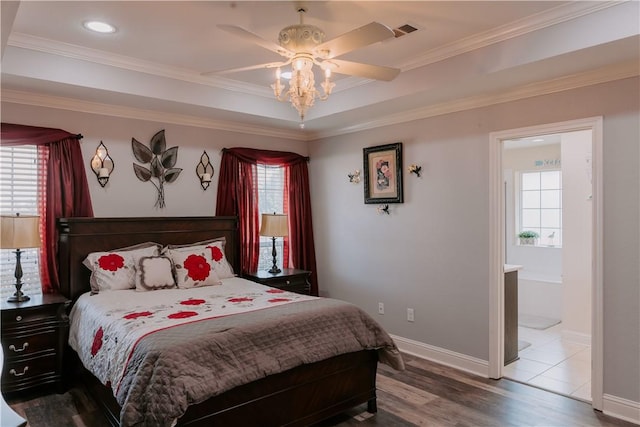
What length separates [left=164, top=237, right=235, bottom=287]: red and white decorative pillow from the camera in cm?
386

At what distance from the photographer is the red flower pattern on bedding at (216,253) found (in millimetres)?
4133

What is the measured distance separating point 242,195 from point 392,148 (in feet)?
5.77

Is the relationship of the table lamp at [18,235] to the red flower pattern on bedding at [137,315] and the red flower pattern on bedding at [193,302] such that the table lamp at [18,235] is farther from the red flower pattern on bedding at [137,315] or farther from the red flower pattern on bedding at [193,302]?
the red flower pattern on bedding at [193,302]

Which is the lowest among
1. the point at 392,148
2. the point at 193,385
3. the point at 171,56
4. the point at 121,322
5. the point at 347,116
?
the point at 193,385

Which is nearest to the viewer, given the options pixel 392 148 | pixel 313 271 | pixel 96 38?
pixel 96 38

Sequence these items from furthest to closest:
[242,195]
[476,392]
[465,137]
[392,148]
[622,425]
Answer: [242,195], [392,148], [465,137], [476,392], [622,425]

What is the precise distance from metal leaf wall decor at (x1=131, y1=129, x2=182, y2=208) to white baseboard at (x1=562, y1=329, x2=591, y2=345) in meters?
4.63

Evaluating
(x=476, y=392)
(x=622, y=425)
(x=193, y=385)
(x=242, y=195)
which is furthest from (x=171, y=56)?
(x=622, y=425)

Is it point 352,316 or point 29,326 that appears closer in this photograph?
point 352,316

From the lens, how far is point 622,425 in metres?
2.84

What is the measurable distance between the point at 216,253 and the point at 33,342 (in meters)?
1.61

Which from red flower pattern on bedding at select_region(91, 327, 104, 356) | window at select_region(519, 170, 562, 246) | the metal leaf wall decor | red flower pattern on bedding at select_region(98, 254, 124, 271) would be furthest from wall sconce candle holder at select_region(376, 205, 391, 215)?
window at select_region(519, 170, 562, 246)

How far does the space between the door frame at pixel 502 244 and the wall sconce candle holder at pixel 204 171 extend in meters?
2.85

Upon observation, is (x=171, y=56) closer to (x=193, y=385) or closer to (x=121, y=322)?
(x=121, y=322)
